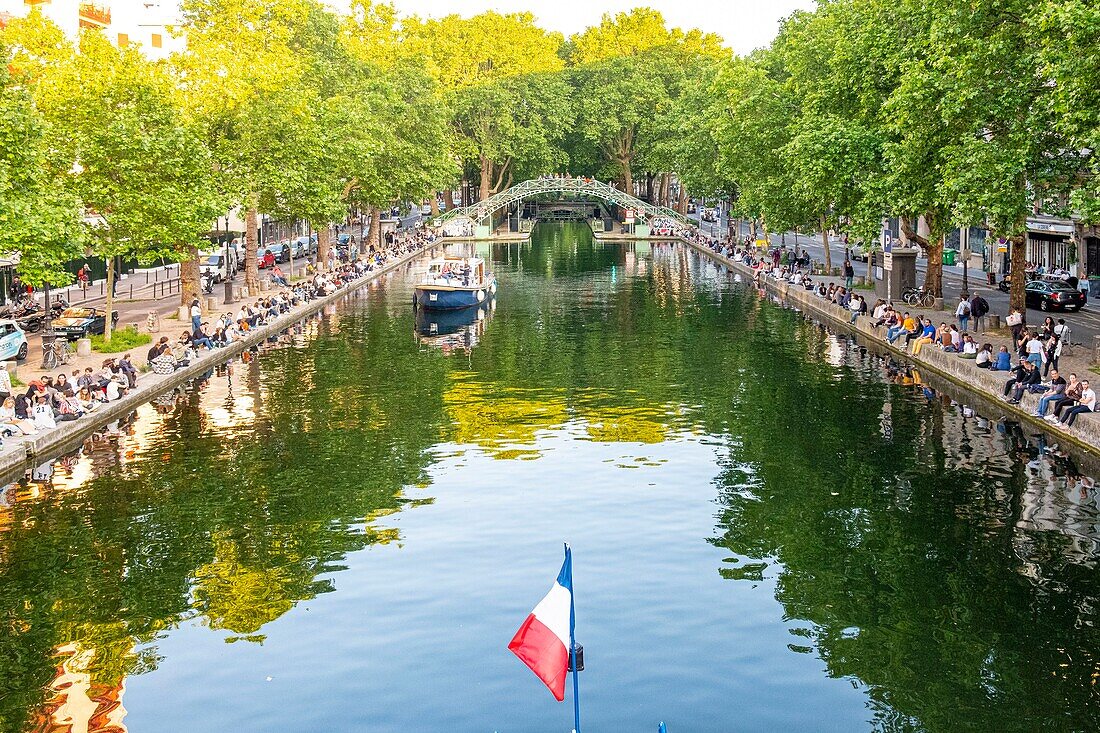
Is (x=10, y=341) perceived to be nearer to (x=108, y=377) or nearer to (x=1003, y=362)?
(x=108, y=377)

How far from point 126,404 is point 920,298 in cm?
3858

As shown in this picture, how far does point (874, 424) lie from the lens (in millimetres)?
37781

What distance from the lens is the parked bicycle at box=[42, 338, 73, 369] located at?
4616 centimetres

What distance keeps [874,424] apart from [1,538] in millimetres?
23620

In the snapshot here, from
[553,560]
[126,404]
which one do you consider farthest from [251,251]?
[553,560]

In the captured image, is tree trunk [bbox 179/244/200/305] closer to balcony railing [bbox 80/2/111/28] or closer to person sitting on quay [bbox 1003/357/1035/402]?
person sitting on quay [bbox 1003/357/1035/402]

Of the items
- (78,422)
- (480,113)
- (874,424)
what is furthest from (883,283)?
(480,113)

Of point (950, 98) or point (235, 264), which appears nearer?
point (950, 98)

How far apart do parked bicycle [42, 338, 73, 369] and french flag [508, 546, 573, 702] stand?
35.7 meters

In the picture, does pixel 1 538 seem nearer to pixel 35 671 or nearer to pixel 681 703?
pixel 35 671

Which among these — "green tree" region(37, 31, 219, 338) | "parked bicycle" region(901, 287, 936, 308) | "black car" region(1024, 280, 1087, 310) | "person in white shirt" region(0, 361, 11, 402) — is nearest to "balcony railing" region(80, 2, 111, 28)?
"green tree" region(37, 31, 219, 338)

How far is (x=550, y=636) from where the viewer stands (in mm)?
14984

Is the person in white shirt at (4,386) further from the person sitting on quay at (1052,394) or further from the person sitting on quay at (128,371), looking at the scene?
the person sitting on quay at (1052,394)

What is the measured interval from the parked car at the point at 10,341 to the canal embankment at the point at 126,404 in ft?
16.7
